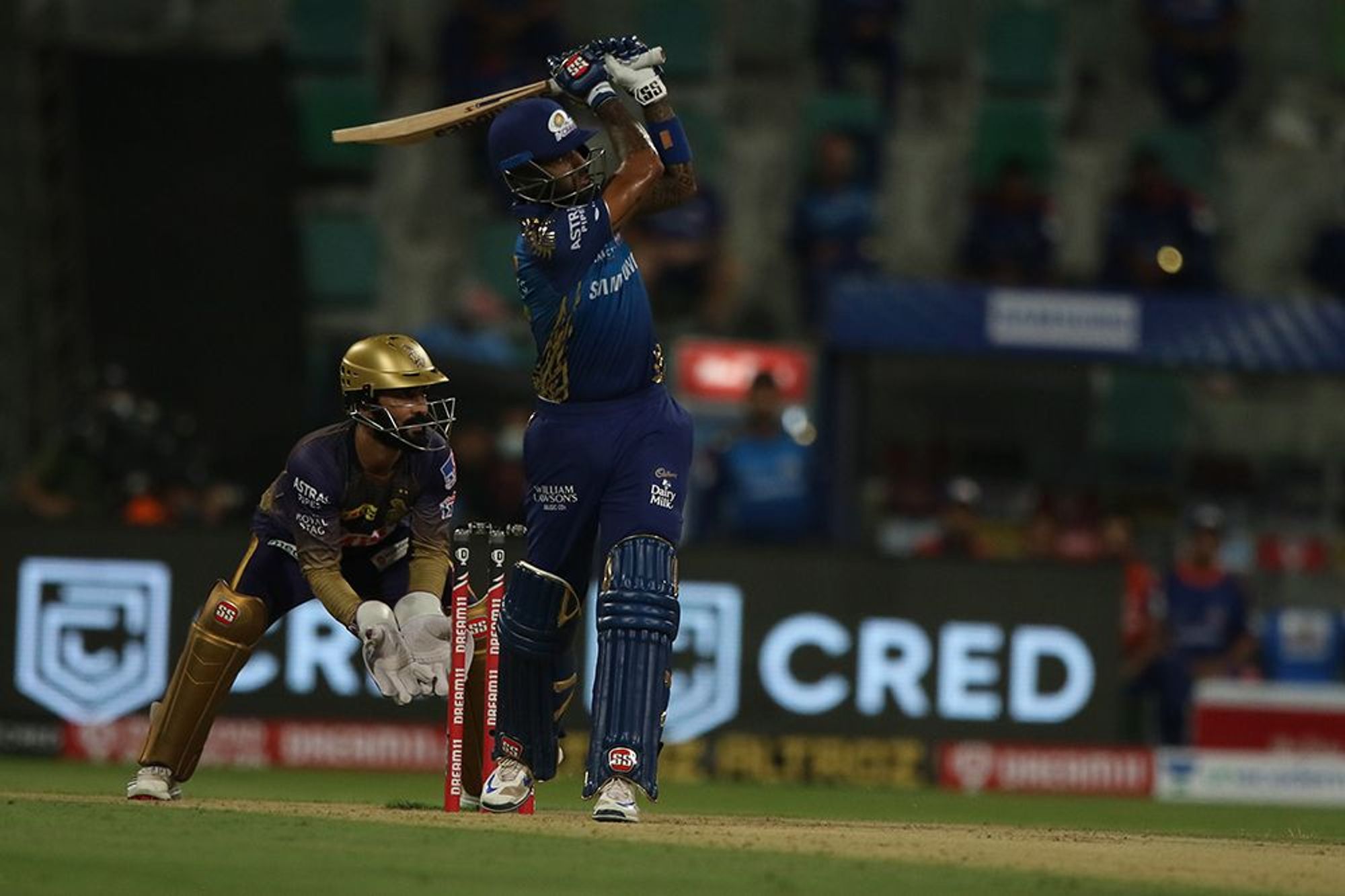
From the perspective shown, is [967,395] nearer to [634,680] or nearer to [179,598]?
[179,598]

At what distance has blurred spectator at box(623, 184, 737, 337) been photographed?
731 inches

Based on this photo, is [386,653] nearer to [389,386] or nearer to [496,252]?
[389,386]

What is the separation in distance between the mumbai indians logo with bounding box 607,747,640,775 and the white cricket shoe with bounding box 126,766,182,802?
178 centimetres

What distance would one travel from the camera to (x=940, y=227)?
20922 mm

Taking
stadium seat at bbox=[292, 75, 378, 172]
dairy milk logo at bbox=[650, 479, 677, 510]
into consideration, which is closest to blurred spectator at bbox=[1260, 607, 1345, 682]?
stadium seat at bbox=[292, 75, 378, 172]

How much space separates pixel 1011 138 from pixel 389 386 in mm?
13666

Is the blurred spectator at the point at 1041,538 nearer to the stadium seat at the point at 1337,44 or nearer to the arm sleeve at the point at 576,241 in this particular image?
the stadium seat at the point at 1337,44

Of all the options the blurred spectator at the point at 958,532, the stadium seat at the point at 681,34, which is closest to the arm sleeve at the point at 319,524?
the blurred spectator at the point at 958,532

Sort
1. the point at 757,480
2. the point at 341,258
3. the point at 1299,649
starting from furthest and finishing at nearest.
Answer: the point at 341,258 < the point at 1299,649 < the point at 757,480

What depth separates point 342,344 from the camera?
705 inches

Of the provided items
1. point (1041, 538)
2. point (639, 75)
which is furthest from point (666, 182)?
point (1041, 538)

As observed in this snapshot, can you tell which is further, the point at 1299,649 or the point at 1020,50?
the point at 1020,50

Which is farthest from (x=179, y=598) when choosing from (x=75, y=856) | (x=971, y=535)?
(x=75, y=856)

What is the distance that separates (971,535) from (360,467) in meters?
7.06
